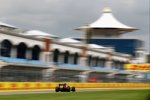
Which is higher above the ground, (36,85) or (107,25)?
(107,25)

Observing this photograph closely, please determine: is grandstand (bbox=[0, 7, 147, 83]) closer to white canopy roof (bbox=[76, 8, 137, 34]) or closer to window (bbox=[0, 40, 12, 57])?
window (bbox=[0, 40, 12, 57])

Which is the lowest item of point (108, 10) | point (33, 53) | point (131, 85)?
point (131, 85)

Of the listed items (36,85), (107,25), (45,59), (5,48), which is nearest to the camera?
(36,85)

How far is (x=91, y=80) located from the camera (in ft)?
233

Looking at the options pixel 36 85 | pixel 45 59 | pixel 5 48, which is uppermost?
pixel 5 48

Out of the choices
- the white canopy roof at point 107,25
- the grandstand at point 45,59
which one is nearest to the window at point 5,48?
the grandstand at point 45,59

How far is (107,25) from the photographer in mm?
136625

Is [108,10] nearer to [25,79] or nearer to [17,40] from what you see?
[17,40]

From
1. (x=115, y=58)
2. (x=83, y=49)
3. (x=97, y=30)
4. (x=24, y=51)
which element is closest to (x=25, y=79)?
(x=24, y=51)

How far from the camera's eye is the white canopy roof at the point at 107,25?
13575cm

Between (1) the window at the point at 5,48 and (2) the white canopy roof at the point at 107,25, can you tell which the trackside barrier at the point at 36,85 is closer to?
(1) the window at the point at 5,48

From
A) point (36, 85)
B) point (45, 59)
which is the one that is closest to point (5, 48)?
point (45, 59)

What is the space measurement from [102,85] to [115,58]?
42.2m

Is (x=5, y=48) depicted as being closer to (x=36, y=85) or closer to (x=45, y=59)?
(x=45, y=59)
